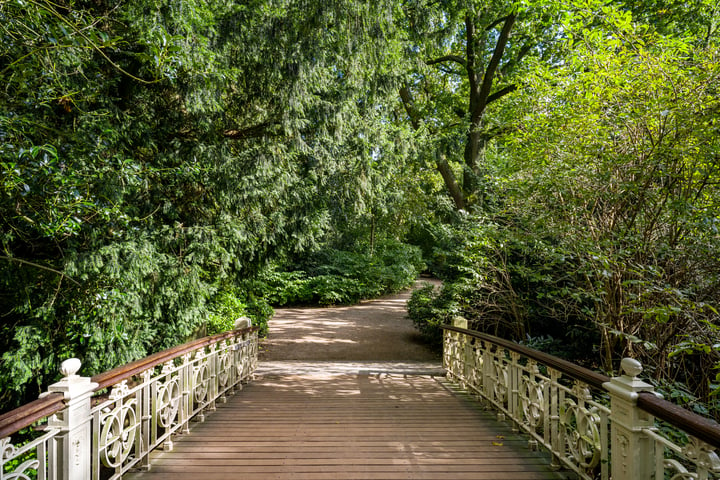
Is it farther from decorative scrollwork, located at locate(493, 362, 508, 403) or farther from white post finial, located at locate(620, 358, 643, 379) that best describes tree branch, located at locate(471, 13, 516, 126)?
white post finial, located at locate(620, 358, 643, 379)

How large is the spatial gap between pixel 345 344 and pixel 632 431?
28.4 ft

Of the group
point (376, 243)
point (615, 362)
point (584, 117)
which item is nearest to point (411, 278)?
point (376, 243)

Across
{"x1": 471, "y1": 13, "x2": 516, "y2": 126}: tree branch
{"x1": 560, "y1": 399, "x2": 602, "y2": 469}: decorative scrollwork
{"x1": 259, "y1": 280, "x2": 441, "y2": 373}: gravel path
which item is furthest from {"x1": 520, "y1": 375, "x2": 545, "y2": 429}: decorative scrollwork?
{"x1": 471, "y1": 13, "x2": 516, "y2": 126}: tree branch

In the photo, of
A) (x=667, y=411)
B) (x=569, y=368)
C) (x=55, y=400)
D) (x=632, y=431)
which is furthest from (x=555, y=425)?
(x=55, y=400)

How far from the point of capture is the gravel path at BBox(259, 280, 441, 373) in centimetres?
846

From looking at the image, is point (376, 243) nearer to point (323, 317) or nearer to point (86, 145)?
point (323, 317)

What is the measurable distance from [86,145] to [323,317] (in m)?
11.0

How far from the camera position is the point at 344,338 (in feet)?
36.9

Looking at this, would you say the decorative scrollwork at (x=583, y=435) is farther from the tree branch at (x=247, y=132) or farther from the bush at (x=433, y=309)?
the tree branch at (x=247, y=132)

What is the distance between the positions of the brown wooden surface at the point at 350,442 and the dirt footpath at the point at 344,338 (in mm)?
3973

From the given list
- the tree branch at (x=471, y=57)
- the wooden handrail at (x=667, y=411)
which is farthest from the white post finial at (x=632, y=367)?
the tree branch at (x=471, y=57)

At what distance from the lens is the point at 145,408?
3.32 m

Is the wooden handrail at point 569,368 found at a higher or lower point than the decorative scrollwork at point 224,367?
higher

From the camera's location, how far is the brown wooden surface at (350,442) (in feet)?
10.5
